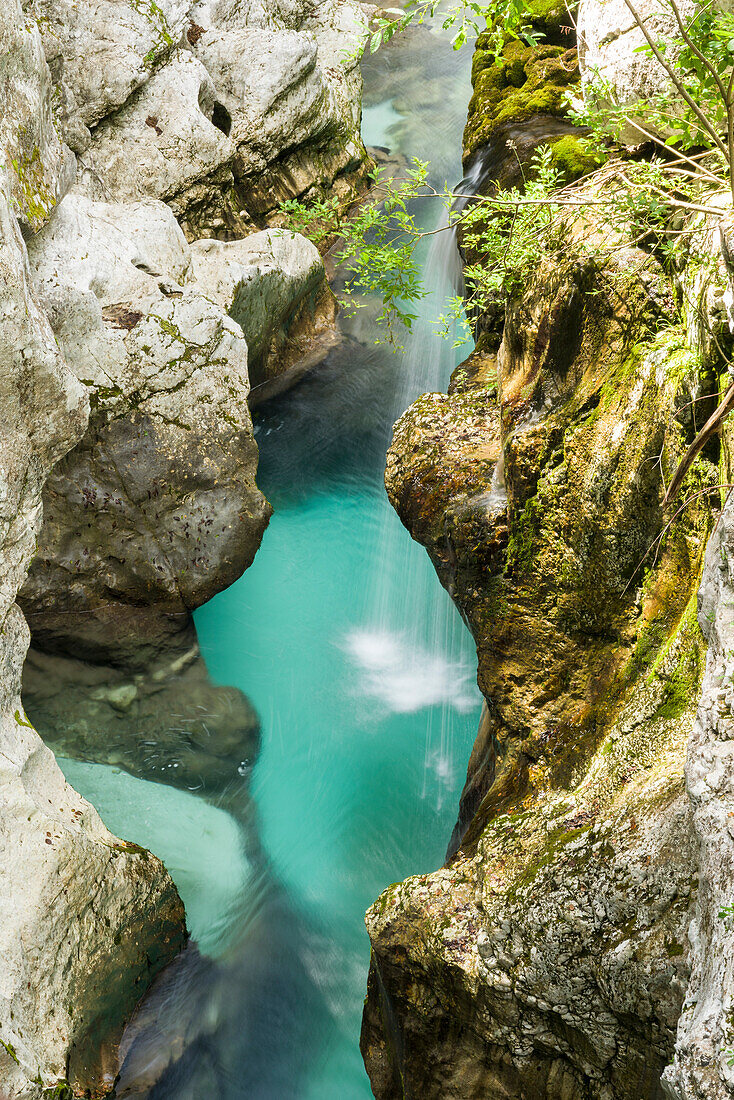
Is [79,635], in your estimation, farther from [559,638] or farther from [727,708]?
[727,708]

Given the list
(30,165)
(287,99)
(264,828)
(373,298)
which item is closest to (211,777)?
(264,828)

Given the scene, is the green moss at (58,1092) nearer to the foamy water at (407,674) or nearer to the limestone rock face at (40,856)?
the limestone rock face at (40,856)

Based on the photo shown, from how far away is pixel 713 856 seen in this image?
221 cm

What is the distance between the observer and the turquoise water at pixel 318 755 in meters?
5.30

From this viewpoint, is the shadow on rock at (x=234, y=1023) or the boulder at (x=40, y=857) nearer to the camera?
the boulder at (x=40, y=857)

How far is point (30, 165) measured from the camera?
17.6 feet

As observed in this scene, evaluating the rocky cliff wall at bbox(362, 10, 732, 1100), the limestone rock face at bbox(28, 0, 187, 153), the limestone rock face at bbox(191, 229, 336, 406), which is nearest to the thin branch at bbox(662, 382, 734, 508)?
the rocky cliff wall at bbox(362, 10, 732, 1100)

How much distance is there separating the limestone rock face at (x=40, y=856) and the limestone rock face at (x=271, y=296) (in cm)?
366

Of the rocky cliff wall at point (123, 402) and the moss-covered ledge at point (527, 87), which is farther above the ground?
the moss-covered ledge at point (527, 87)

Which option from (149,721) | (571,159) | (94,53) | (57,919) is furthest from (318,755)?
(94,53)

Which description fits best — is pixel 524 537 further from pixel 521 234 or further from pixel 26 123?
pixel 26 123

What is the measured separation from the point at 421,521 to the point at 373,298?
7608 millimetres

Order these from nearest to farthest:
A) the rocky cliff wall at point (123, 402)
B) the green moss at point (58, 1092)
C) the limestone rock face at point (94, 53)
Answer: the green moss at point (58, 1092)
the rocky cliff wall at point (123, 402)
the limestone rock face at point (94, 53)

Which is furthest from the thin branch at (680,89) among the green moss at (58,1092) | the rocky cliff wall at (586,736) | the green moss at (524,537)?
the green moss at (58,1092)
